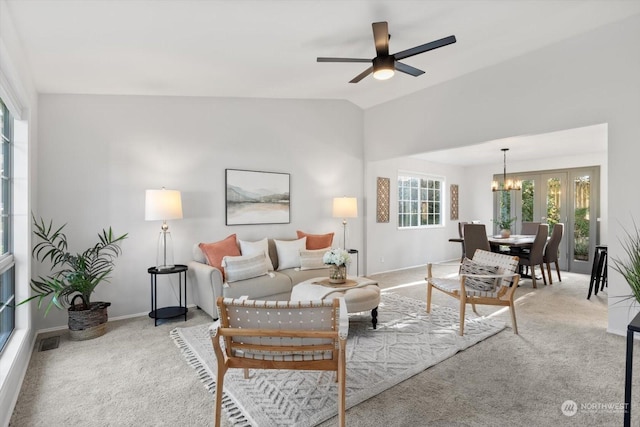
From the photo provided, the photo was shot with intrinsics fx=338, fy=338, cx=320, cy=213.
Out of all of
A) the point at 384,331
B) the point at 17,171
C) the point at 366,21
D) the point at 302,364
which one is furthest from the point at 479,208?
the point at 17,171

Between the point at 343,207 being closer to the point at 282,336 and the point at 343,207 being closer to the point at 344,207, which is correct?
the point at 344,207

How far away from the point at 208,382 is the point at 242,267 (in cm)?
150

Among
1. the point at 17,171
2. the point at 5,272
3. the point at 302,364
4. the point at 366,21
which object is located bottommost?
the point at 302,364

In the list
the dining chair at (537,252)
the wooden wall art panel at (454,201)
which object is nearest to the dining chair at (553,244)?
the dining chair at (537,252)

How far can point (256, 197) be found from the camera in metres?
4.80

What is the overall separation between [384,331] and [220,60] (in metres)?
3.12

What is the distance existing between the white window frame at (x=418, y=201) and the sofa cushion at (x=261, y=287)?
11.2 feet

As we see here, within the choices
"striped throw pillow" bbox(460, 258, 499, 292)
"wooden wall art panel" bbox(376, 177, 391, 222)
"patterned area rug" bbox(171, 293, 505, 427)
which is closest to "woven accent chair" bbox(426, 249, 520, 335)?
"striped throw pillow" bbox(460, 258, 499, 292)

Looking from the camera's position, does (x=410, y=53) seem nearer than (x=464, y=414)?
No

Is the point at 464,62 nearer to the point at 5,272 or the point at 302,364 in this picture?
the point at 302,364

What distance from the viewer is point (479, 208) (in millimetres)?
8266

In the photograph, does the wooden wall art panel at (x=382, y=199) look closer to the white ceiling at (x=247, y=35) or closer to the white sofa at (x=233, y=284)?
the white sofa at (x=233, y=284)

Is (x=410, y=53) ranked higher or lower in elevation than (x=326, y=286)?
higher

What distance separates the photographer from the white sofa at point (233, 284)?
3.63m
